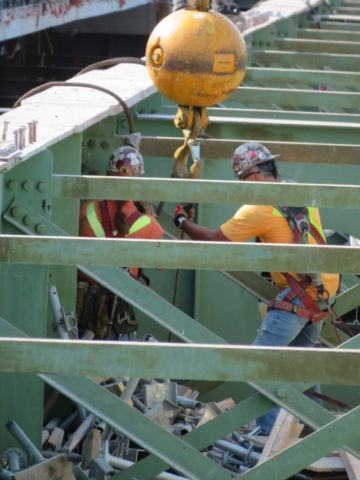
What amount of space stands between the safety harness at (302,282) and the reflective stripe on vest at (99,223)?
940mm

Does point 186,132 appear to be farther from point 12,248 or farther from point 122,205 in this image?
point 12,248

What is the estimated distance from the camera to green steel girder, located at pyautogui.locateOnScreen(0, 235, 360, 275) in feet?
14.1

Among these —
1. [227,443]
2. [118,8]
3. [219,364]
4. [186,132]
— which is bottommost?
[227,443]

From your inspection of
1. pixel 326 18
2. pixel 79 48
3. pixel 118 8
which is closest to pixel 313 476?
pixel 326 18

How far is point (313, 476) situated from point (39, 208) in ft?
7.37

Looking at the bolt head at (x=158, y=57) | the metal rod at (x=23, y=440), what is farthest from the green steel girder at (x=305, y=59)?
the metal rod at (x=23, y=440)

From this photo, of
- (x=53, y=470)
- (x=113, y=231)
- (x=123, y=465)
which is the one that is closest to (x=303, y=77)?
(x=113, y=231)

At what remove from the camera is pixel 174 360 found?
11.1ft

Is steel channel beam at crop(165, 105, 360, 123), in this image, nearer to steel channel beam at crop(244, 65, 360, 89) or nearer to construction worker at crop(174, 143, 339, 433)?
steel channel beam at crop(244, 65, 360, 89)

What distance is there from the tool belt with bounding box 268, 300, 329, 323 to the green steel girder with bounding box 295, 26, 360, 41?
324 inches

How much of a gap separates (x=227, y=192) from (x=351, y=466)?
66.1 inches

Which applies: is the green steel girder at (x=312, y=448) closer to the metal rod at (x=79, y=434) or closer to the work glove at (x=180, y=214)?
the metal rod at (x=79, y=434)

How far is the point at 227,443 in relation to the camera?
5.93 meters

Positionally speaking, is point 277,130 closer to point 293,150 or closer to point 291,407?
point 293,150
